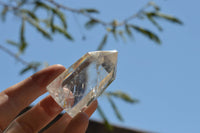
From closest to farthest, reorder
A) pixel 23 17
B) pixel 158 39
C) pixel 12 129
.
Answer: pixel 12 129 < pixel 158 39 < pixel 23 17

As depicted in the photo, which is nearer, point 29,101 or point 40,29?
point 29,101

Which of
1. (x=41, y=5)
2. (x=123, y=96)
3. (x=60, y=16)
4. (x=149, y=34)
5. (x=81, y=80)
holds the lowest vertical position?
(x=123, y=96)

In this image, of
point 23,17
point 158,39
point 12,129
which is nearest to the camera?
point 12,129

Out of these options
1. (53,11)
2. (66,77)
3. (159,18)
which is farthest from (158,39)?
(66,77)

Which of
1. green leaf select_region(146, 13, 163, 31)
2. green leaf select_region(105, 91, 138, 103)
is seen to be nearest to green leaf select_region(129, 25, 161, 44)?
green leaf select_region(146, 13, 163, 31)

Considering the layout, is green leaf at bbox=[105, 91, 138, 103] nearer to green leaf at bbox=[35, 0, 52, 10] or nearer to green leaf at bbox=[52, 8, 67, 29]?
green leaf at bbox=[52, 8, 67, 29]

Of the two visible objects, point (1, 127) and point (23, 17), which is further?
point (23, 17)

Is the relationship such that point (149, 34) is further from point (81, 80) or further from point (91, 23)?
point (81, 80)

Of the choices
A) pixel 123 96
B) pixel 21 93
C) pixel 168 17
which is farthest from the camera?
pixel 123 96

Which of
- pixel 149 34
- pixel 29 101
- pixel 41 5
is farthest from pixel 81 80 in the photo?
pixel 41 5

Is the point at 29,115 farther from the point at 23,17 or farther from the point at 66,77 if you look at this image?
the point at 23,17
